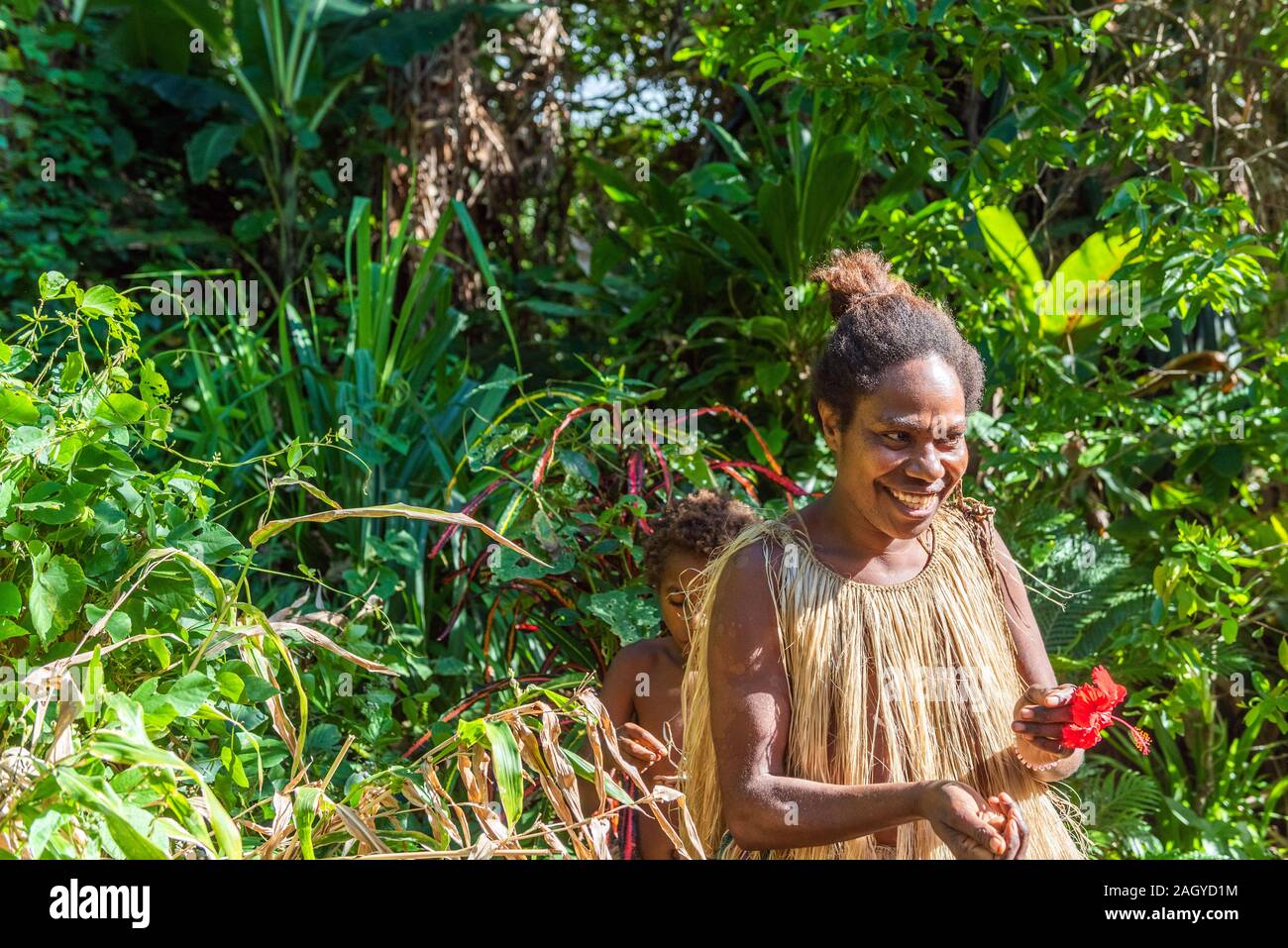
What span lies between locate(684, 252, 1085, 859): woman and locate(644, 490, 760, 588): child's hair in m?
0.73

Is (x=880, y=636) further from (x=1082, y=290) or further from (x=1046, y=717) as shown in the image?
(x=1082, y=290)

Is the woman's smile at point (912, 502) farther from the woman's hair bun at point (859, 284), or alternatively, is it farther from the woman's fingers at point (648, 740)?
the woman's fingers at point (648, 740)

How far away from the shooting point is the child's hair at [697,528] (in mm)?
2818

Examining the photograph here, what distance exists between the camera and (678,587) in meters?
2.84

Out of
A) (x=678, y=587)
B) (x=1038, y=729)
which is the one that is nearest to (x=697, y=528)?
(x=678, y=587)

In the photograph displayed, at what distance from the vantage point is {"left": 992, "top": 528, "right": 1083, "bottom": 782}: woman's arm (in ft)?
5.96

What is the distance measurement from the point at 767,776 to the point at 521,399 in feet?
6.24

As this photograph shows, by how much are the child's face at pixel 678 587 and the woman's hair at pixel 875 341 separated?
0.76 metres

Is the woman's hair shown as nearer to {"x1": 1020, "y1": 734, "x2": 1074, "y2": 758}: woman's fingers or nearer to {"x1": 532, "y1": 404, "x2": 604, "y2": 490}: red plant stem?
{"x1": 1020, "y1": 734, "x2": 1074, "y2": 758}: woman's fingers

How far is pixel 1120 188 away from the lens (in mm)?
3328

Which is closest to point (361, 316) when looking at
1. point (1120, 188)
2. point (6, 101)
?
point (1120, 188)

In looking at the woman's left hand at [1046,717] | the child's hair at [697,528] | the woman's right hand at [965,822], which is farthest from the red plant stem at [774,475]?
the woman's right hand at [965,822]

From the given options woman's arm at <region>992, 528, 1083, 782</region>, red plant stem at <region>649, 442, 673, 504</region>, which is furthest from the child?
woman's arm at <region>992, 528, 1083, 782</region>
